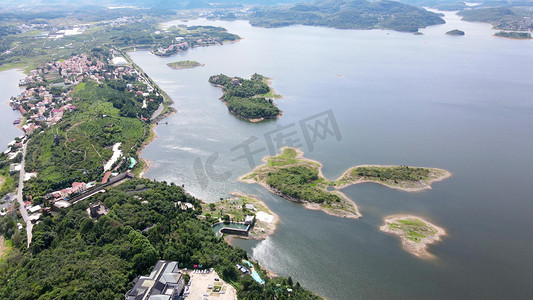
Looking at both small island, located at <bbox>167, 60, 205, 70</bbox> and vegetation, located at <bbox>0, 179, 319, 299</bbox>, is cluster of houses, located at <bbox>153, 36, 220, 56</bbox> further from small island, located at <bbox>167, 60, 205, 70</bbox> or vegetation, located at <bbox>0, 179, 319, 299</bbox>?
vegetation, located at <bbox>0, 179, 319, 299</bbox>

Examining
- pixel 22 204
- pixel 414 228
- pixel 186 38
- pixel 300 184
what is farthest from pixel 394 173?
pixel 186 38

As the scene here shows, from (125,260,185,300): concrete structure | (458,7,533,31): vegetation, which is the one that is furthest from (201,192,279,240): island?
(458,7,533,31): vegetation

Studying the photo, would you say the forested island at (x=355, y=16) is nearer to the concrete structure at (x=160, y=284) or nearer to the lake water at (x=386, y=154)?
the lake water at (x=386, y=154)

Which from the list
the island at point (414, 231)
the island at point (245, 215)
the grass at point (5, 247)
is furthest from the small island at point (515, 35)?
the grass at point (5, 247)

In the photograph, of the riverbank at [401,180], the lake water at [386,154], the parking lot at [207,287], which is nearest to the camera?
the parking lot at [207,287]

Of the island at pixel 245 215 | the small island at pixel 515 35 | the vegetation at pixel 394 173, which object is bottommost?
the island at pixel 245 215

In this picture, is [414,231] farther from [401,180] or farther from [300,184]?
[300,184]
